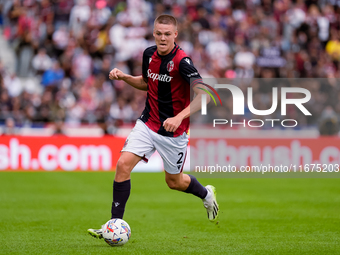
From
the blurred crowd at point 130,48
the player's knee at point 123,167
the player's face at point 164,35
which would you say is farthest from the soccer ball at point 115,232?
the blurred crowd at point 130,48

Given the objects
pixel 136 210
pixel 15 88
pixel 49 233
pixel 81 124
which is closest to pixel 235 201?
pixel 136 210

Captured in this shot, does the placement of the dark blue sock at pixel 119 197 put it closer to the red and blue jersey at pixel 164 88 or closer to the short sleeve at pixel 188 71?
the red and blue jersey at pixel 164 88

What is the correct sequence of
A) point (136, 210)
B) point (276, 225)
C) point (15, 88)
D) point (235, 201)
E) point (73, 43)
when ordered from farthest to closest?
point (73, 43), point (15, 88), point (235, 201), point (136, 210), point (276, 225)

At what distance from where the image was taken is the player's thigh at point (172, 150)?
6.11 m

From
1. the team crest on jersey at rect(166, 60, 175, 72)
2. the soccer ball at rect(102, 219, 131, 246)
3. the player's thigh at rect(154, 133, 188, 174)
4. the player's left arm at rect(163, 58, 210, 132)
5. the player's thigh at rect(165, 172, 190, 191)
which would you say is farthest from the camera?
the player's thigh at rect(165, 172, 190, 191)

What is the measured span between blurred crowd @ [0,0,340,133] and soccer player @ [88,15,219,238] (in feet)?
31.1

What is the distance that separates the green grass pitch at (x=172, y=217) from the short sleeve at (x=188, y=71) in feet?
6.00

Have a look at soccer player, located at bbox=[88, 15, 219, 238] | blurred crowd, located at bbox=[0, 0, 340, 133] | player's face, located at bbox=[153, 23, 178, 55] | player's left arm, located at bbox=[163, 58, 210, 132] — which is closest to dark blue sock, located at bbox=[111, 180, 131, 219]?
soccer player, located at bbox=[88, 15, 219, 238]

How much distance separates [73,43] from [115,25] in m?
1.63

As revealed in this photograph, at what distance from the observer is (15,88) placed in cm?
1680

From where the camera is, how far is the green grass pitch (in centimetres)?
583

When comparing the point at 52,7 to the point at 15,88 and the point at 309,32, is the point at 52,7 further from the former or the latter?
the point at 309,32

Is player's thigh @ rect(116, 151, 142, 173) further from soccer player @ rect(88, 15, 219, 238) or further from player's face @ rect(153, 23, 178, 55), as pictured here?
player's face @ rect(153, 23, 178, 55)

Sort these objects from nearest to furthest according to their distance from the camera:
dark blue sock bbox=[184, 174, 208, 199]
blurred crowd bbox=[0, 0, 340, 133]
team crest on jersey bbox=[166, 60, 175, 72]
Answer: team crest on jersey bbox=[166, 60, 175, 72]
dark blue sock bbox=[184, 174, 208, 199]
blurred crowd bbox=[0, 0, 340, 133]
